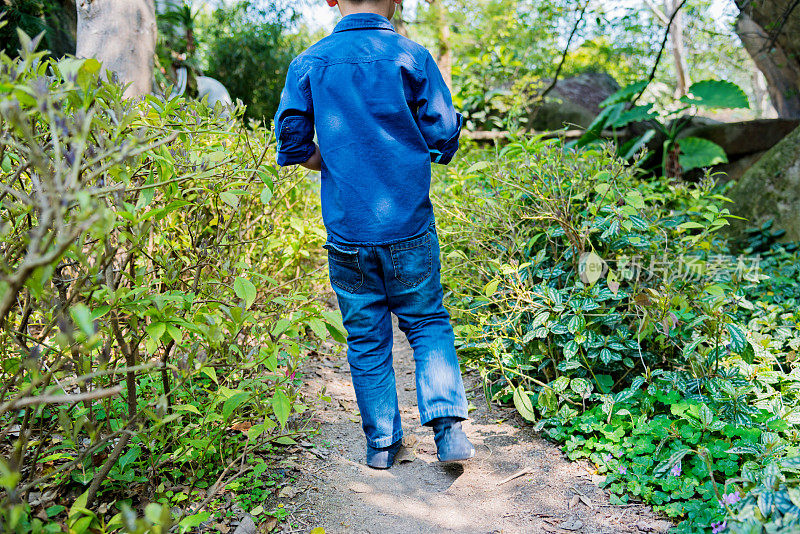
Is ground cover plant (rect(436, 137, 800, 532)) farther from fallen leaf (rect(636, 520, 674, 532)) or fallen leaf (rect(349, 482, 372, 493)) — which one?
fallen leaf (rect(349, 482, 372, 493))

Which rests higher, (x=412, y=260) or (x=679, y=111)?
(x=679, y=111)

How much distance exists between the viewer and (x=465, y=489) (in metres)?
1.93

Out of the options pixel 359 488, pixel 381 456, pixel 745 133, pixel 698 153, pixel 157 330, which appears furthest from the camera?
pixel 745 133

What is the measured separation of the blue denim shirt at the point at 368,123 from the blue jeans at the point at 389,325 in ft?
0.26

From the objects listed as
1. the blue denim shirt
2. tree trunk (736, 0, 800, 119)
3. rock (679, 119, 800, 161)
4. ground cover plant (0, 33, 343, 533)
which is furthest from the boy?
rock (679, 119, 800, 161)

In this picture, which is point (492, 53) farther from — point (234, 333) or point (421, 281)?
point (234, 333)

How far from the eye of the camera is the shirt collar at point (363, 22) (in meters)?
2.00

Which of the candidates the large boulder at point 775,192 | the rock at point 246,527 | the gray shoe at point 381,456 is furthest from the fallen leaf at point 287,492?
the large boulder at point 775,192

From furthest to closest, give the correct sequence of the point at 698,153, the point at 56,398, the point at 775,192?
the point at 698,153
the point at 775,192
the point at 56,398

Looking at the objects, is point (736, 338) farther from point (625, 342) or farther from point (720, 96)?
point (720, 96)

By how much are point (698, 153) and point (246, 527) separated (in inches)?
257

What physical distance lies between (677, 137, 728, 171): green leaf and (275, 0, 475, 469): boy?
210 inches

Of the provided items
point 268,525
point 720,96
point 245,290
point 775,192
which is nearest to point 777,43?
point 720,96

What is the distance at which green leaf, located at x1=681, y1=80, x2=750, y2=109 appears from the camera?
6352 millimetres
